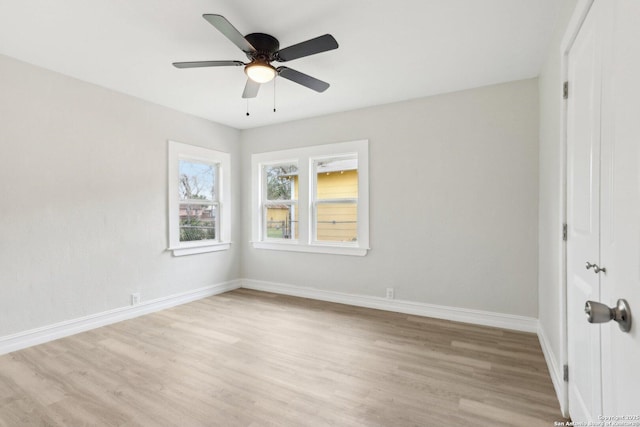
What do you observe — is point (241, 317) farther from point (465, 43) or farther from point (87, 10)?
point (465, 43)

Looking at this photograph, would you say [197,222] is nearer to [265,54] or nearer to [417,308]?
[265,54]

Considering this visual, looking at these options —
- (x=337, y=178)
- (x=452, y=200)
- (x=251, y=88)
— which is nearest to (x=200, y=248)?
(x=337, y=178)

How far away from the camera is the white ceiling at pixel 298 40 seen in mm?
2070

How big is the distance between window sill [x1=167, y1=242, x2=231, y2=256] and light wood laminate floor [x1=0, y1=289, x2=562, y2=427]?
0.96 metres

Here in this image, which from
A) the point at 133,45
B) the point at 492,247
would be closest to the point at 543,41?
the point at 492,247

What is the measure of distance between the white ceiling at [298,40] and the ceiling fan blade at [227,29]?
21 centimetres

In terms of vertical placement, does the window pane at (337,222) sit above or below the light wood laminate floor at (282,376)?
above

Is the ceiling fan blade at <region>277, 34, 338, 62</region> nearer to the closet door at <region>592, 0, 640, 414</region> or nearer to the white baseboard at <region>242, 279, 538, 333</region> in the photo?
the closet door at <region>592, 0, 640, 414</region>

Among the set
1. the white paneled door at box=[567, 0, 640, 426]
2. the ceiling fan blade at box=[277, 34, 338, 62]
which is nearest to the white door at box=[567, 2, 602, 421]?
the white paneled door at box=[567, 0, 640, 426]

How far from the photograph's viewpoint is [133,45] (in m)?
2.52

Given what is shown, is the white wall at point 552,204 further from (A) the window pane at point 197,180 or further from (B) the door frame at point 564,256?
(A) the window pane at point 197,180

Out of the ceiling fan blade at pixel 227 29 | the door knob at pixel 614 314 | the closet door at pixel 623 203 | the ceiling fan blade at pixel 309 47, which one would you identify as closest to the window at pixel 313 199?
the ceiling fan blade at pixel 309 47

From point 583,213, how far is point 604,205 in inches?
14.7

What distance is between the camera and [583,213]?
1.53 metres
